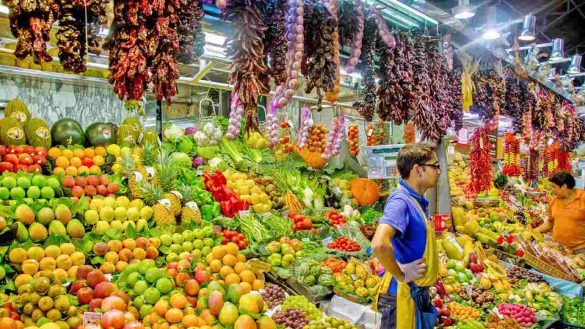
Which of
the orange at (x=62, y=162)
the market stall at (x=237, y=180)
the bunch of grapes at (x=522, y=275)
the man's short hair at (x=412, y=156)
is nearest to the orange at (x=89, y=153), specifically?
the market stall at (x=237, y=180)

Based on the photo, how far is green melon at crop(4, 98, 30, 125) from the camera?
5.17 meters

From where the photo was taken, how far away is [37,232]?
11.3 feet

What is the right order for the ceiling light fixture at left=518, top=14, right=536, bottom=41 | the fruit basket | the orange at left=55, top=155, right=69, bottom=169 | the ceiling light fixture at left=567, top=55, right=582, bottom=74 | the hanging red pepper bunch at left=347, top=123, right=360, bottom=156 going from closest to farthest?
the orange at left=55, top=155, right=69, bottom=169 < the fruit basket < the ceiling light fixture at left=518, top=14, right=536, bottom=41 < the hanging red pepper bunch at left=347, top=123, right=360, bottom=156 < the ceiling light fixture at left=567, top=55, right=582, bottom=74

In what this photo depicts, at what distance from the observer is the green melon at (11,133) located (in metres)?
4.88

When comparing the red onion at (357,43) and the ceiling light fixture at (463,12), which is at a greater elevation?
the ceiling light fixture at (463,12)

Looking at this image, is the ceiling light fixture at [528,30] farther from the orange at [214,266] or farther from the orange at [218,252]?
the orange at [214,266]

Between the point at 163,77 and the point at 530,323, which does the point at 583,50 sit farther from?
the point at 163,77

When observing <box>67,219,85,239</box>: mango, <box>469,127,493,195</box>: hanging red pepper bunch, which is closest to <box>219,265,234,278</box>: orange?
<box>67,219,85,239</box>: mango

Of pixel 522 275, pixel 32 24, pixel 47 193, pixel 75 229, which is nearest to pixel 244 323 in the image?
pixel 75 229

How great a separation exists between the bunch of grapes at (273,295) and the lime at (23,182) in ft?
7.58

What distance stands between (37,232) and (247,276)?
169 centimetres

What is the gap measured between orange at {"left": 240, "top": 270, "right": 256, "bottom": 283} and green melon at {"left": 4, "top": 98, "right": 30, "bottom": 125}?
3.42 metres

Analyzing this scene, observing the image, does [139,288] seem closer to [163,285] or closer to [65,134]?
[163,285]

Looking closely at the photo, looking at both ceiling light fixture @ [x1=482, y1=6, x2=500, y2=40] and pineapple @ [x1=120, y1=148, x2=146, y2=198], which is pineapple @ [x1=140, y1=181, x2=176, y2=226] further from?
ceiling light fixture @ [x1=482, y1=6, x2=500, y2=40]
